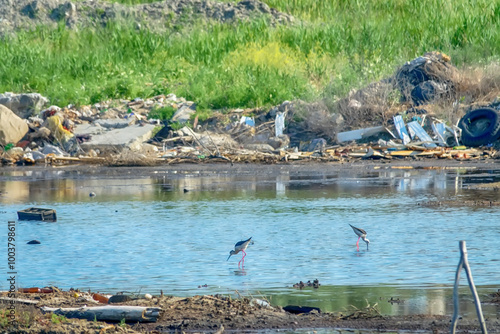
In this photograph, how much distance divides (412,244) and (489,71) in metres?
14.1

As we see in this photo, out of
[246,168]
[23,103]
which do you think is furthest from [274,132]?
[23,103]

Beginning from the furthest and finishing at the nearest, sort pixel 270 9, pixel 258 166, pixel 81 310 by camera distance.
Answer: pixel 270 9
pixel 258 166
pixel 81 310

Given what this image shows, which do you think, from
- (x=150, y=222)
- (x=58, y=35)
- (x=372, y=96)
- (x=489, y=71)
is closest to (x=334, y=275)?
(x=150, y=222)

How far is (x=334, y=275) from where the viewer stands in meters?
8.99

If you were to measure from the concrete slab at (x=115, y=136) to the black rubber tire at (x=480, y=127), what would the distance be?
829 cm

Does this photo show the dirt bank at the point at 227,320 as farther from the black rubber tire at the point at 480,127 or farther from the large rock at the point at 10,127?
the large rock at the point at 10,127

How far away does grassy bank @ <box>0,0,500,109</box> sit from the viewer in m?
25.7

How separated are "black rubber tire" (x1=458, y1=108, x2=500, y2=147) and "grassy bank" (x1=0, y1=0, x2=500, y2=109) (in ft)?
12.6

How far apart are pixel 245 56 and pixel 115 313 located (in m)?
21.9

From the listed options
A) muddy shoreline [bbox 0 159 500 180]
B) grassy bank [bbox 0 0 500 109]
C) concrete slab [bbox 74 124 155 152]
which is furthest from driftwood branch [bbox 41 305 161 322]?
grassy bank [bbox 0 0 500 109]

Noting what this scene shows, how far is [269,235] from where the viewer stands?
11.9 meters

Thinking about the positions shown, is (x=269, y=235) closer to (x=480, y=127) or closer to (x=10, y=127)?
(x=480, y=127)

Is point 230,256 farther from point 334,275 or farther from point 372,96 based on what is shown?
point 372,96

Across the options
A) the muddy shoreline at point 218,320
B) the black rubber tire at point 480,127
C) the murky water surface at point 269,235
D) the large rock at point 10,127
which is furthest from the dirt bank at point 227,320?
the large rock at point 10,127
